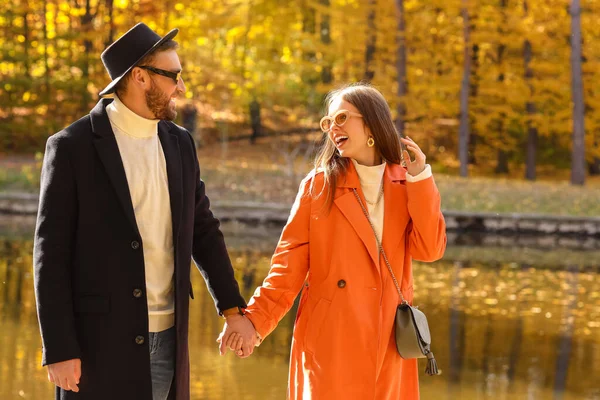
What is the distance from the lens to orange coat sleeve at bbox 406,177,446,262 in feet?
11.1

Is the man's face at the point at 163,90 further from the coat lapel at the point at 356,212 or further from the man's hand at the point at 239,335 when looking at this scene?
the man's hand at the point at 239,335

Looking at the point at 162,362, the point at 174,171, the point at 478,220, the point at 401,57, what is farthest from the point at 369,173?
the point at 401,57

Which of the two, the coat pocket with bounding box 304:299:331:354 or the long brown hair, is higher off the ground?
the long brown hair

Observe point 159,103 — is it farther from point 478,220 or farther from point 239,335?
point 478,220

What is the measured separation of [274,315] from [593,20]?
979 inches

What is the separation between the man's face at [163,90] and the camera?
3.29m

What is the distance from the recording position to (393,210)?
3.51 meters

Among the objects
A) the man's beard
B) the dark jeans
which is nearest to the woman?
the dark jeans

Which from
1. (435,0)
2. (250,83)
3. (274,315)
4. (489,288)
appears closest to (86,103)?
(250,83)

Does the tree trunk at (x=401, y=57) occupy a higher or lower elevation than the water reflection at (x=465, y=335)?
higher

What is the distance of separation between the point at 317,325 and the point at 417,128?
26.9 metres

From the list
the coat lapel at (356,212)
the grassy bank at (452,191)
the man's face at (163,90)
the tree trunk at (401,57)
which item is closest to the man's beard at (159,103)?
→ the man's face at (163,90)

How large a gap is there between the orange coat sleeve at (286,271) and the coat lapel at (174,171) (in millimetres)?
417

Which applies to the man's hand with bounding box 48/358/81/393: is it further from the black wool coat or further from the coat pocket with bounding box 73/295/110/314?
the coat pocket with bounding box 73/295/110/314
